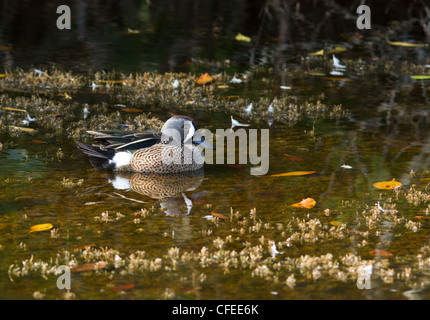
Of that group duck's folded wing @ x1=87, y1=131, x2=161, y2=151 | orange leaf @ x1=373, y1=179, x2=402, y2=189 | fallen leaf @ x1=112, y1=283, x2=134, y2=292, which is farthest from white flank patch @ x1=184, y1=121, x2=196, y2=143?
fallen leaf @ x1=112, y1=283, x2=134, y2=292

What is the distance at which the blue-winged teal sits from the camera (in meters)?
7.32

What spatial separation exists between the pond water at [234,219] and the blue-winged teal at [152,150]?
4.7 inches

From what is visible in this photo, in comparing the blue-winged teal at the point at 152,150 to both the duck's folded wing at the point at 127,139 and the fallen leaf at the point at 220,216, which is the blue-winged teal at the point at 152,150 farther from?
the fallen leaf at the point at 220,216

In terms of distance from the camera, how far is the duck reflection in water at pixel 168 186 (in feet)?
21.5

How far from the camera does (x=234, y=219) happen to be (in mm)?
6176

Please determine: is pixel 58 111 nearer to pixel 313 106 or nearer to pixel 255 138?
pixel 255 138

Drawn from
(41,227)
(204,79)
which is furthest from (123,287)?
(204,79)

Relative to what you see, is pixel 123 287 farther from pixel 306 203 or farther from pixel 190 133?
pixel 190 133

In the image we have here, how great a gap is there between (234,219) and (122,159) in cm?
174

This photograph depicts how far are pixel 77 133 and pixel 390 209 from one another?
390cm

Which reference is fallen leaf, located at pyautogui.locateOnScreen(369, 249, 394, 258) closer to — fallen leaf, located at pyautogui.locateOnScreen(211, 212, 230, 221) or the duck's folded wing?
fallen leaf, located at pyautogui.locateOnScreen(211, 212, 230, 221)

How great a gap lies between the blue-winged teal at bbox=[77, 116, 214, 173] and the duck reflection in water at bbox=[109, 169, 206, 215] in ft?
0.25

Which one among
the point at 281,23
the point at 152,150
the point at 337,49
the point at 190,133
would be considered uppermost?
the point at 281,23

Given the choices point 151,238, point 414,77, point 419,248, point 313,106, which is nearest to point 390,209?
point 419,248
